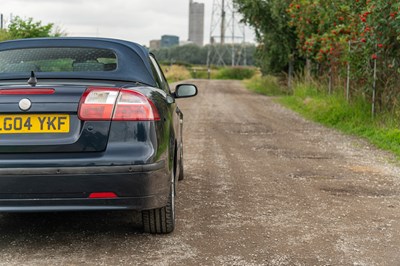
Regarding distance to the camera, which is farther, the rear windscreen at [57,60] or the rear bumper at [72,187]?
the rear windscreen at [57,60]

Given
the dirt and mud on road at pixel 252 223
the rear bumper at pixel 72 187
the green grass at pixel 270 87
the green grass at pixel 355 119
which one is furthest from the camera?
the green grass at pixel 270 87

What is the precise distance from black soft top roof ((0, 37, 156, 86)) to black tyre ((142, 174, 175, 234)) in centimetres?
95

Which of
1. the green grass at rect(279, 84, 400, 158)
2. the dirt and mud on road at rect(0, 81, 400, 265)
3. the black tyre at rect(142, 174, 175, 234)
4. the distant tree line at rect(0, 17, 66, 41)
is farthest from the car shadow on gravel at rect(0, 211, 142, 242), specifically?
the distant tree line at rect(0, 17, 66, 41)

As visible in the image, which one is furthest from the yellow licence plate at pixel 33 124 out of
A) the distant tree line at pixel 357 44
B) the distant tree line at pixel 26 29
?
the distant tree line at pixel 26 29

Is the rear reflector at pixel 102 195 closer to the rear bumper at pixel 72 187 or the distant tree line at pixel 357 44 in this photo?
the rear bumper at pixel 72 187

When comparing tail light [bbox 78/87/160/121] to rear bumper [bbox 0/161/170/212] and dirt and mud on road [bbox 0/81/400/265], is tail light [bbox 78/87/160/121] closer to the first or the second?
rear bumper [bbox 0/161/170/212]

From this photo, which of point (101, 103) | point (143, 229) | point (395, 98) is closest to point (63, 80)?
point (101, 103)

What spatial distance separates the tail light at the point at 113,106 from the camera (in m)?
3.88

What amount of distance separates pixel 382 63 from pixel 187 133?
4.23 metres

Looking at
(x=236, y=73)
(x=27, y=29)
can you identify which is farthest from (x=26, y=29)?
(x=236, y=73)

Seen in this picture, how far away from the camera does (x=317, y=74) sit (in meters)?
22.8

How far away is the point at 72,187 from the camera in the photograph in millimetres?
3826

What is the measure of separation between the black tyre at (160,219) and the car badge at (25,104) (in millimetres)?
1161

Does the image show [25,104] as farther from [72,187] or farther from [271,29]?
[271,29]
